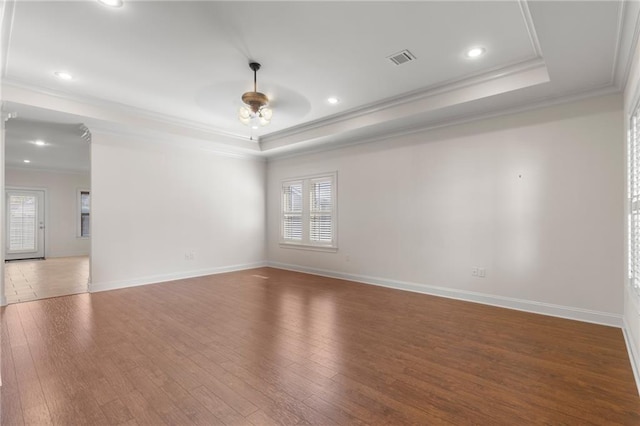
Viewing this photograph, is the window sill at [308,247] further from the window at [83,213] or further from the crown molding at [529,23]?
the window at [83,213]

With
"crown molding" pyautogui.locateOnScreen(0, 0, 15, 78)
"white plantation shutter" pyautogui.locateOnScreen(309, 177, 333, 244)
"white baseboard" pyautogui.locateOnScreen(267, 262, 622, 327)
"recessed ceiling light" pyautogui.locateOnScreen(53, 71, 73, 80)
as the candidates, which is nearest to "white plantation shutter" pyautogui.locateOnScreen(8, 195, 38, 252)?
"crown molding" pyautogui.locateOnScreen(0, 0, 15, 78)

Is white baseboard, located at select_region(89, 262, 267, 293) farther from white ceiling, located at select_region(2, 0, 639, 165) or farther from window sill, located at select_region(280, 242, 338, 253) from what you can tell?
white ceiling, located at select_region(2, 0, 639, 165)

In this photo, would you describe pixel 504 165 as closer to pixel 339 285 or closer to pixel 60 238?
pixel 339 285

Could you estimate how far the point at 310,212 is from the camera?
21.9 ft

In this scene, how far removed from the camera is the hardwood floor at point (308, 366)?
189cm

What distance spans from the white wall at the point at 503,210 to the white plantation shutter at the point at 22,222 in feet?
33.7

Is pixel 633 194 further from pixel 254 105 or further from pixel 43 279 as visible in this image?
pixel 43 279

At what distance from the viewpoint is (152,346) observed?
2.87 m

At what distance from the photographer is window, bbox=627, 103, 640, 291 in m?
2.50

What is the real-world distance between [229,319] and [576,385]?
333 cm

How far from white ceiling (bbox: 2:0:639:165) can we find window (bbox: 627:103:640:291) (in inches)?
26.8

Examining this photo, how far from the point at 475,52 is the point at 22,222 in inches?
501

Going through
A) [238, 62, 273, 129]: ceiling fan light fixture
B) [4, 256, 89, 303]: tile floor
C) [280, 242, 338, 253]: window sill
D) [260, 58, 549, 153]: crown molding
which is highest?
[260, 58, 549, 153]: crown molding

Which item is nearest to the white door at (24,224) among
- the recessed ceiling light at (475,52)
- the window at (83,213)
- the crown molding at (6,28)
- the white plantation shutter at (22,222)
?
the white plantation shutter at (22,222)
